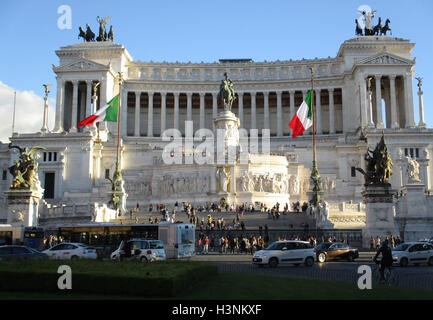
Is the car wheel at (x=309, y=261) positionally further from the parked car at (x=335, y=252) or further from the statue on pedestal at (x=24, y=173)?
the statue on pedestal at (x=24, y=173)

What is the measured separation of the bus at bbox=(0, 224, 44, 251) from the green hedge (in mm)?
17765

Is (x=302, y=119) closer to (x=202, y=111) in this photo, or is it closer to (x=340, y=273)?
(x=340, y=273)

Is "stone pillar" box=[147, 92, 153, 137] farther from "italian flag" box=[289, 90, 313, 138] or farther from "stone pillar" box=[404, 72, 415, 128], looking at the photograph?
"italian flag" box=[289, 90, 313, 138]

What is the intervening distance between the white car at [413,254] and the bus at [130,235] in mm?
12033

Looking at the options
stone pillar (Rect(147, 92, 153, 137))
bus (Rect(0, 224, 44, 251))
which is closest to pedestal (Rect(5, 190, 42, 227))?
bus (Rect(0, 224, 44, 251))

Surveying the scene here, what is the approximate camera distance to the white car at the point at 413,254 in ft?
90.7

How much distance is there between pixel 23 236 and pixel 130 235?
7.00m

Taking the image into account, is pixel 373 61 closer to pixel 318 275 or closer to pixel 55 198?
pixel 55 198

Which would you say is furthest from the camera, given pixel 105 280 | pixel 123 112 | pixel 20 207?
pixel 123 112

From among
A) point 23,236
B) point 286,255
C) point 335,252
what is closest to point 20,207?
point 23,236

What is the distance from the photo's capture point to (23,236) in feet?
107

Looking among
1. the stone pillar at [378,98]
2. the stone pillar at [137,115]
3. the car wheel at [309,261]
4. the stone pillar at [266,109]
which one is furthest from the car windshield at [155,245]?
the stone pillar at [266,109]

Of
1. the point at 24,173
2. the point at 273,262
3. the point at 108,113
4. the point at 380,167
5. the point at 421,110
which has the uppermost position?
the point at 421,110
